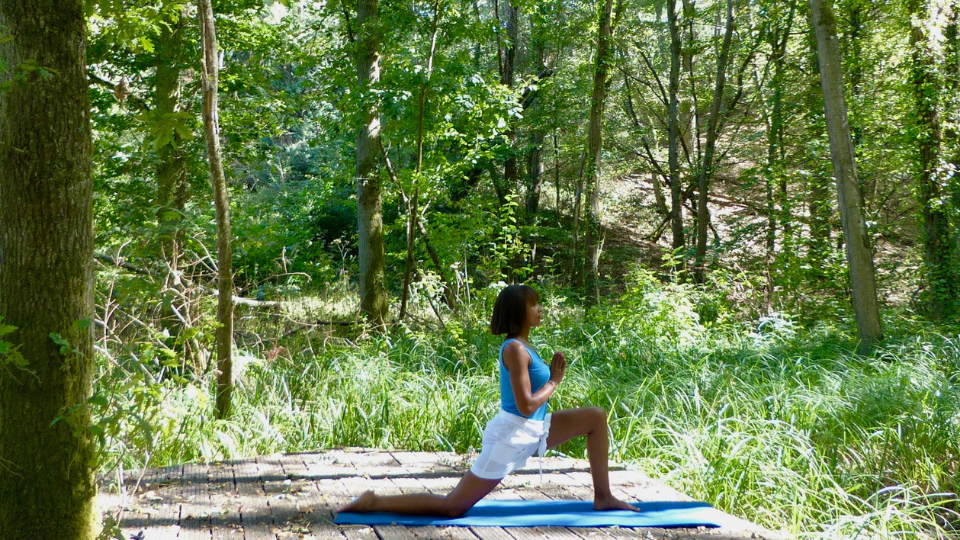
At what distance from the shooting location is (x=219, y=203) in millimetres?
5547

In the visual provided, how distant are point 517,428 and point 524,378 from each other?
28 cm

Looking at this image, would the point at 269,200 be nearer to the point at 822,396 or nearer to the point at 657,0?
the point at 657,0

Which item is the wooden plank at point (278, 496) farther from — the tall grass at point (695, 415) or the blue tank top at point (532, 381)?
the blue tank top at point (532, 381)

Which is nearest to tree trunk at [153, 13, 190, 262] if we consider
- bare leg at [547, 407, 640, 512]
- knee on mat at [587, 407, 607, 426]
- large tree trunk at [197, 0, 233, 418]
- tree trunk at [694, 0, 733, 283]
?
large tree trunk at [197, 0, 233, 418]

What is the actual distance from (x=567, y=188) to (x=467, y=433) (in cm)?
1826

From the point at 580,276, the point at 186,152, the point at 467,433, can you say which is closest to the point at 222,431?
the point at 467,433

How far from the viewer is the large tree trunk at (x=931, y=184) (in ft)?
41.2

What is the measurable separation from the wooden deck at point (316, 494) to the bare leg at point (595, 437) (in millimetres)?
253

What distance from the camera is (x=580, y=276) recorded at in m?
18.9

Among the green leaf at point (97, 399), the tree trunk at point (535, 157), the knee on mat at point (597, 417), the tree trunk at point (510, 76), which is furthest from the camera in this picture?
the tree trunk at point (535, 157)

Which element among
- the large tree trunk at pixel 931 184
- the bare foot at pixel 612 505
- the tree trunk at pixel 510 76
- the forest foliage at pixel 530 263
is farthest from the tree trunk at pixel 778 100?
the bare foot at pixel 612 505

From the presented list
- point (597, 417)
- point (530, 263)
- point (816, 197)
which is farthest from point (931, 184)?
point (597, 417)

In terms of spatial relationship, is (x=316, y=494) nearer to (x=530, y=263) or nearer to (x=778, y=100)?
(x=778, y=100)

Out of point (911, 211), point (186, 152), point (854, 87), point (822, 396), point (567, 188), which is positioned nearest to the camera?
point (822, 396)
